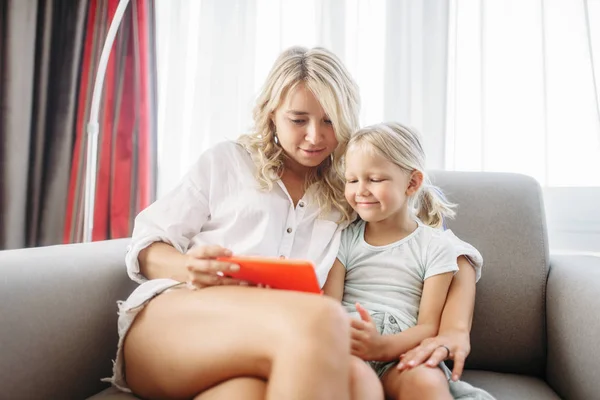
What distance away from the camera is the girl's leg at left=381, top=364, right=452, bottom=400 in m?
0.88

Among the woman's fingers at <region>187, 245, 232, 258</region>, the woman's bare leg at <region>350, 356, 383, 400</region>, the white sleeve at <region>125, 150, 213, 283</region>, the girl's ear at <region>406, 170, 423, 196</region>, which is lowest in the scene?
the woman's bare leg at <region>350, 356, 383, 400</region>

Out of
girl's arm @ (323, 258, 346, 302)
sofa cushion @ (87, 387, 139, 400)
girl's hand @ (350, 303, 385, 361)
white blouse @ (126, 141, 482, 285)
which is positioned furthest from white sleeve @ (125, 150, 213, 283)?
girl's hand @ (350, 303, 385, 361)

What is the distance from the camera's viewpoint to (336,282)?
1.18m

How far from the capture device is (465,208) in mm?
1351

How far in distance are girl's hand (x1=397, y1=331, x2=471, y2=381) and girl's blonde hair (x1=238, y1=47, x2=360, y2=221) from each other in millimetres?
381

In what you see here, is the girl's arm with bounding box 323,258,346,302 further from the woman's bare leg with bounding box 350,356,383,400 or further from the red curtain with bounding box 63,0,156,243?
the red curtain with bounding box 63,0,156,243

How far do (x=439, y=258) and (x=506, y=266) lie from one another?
0.26 metres

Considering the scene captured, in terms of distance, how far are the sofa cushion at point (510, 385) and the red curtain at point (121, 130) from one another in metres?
1.41

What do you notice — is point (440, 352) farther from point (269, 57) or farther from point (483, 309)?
point (269, 57)

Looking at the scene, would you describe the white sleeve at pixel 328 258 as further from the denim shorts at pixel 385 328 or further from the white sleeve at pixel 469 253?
the white sleeve at pixel 469 253

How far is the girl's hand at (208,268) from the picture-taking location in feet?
2.87

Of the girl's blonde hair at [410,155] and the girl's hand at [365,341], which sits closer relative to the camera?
the girl's hand at [365,341]

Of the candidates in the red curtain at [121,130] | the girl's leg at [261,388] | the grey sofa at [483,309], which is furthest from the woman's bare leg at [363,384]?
the red curtain at [121,130]

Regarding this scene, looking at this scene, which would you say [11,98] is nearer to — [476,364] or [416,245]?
[416,245]
